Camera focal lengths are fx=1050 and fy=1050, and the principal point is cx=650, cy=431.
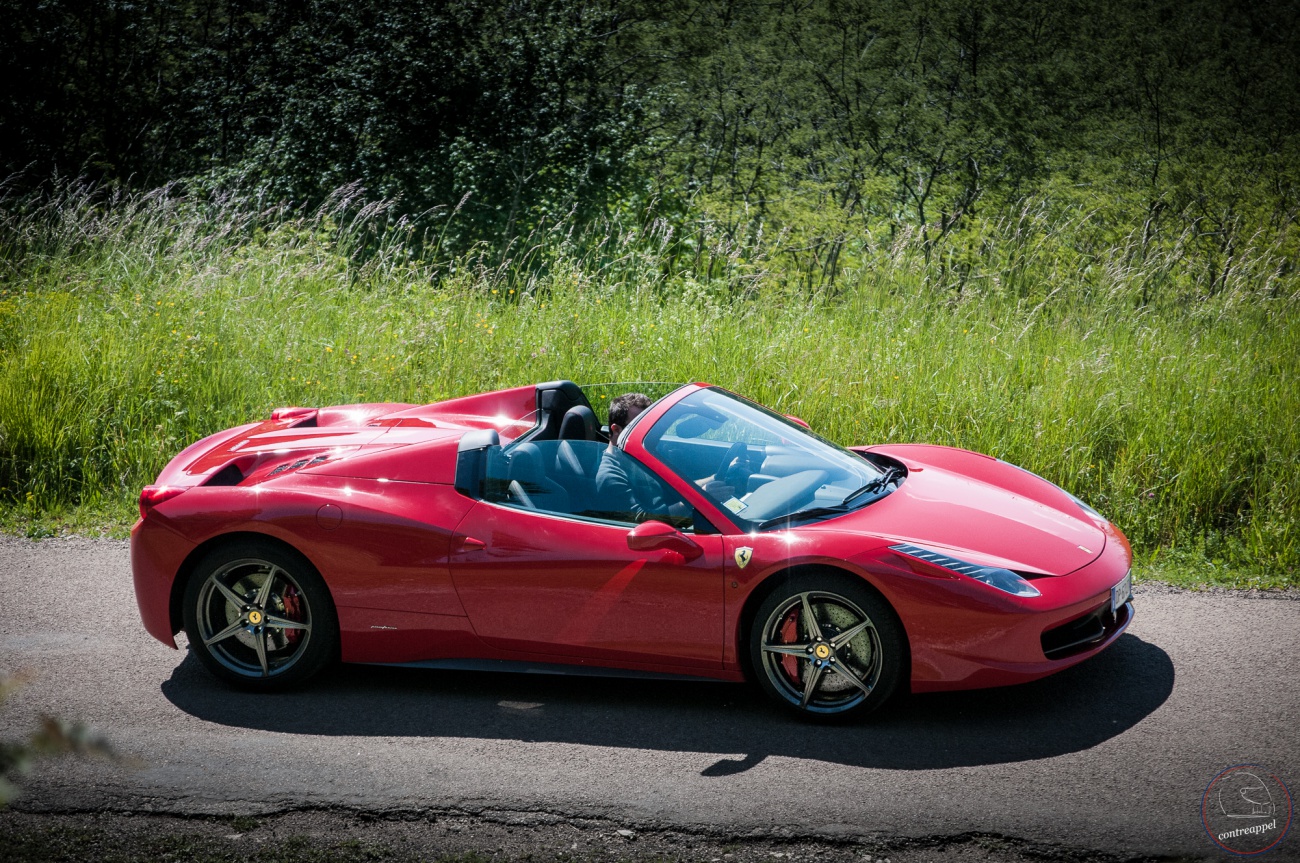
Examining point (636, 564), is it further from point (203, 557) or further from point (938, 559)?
point (203, 557)

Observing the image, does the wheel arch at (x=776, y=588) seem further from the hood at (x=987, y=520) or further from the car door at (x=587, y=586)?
the hood at (x=987, y=520)

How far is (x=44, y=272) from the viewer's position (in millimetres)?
11648

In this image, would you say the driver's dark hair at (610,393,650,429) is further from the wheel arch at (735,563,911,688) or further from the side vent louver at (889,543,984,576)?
the side vent louver at (889,543,984,576)

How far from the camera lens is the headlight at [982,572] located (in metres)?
4.20

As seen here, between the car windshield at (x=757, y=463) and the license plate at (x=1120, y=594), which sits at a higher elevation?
the car windshield at (x=757, y=463)

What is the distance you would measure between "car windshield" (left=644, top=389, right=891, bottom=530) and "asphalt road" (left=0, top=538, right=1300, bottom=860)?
2.94 feet

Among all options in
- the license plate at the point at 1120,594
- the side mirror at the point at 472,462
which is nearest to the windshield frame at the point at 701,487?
the side mirror at the point at 472,462

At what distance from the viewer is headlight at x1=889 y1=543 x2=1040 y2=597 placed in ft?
13.8

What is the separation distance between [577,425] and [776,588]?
4.55 feet

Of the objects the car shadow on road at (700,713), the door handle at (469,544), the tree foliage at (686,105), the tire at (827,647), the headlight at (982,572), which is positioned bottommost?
the car shadow on road at (700,713)
